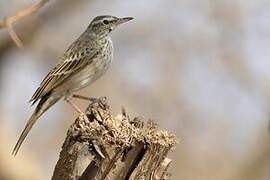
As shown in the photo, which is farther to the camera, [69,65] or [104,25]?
[104,25]

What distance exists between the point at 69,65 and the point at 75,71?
10 cm

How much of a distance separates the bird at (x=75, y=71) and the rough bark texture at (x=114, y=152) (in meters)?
2.55

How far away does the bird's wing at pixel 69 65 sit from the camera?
1028 cm

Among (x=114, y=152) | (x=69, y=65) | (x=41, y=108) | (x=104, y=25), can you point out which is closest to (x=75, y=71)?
(x=69, y=65)

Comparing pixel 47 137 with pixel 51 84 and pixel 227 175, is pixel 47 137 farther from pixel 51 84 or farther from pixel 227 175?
pixel 51 84

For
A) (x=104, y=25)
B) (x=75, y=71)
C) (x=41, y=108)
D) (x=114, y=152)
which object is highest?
(x=104, y=25)

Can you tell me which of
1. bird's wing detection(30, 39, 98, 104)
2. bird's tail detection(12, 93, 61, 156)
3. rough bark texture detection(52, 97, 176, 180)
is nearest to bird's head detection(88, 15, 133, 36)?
bird's wing detection(30, 39, 98, 104)

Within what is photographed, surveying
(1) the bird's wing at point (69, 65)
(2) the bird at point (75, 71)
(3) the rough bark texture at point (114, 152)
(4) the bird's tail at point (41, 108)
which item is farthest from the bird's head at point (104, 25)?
(3) the rough bark texture at point (114, 152)

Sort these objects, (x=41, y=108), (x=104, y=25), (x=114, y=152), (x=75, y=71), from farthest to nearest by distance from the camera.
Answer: (x=104, y=25)
(x=75, y=71)
(x=41, y=108)
(x=114, y=152)

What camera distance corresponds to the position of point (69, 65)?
34.7 feet

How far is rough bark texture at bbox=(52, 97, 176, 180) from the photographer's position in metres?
7.37

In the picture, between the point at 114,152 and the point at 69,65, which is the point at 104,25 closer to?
the point at 69,65

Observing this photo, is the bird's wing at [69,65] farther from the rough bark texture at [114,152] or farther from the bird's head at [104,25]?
the rough bark texture at [114,152]

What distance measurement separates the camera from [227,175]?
45.6ft
